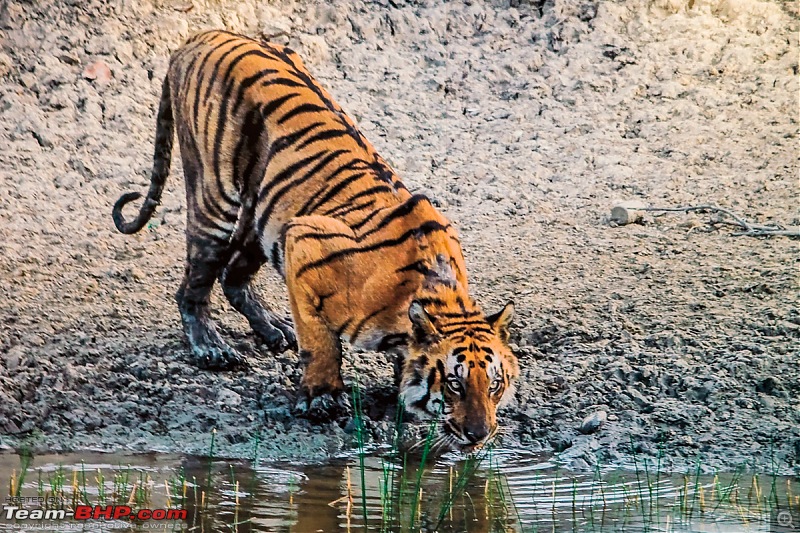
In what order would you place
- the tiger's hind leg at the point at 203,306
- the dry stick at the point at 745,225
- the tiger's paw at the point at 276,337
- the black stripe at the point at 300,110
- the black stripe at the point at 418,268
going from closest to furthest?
the black stripe at the point at 418,268
the black stripe at the point at 300,110
the tiger's hind leg at the point at 203,306
the tiger's paw at the point at 276,337
the dry stick at the point at 745,225

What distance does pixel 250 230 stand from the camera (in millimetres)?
6426

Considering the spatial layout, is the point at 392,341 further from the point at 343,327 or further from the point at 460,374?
the point at 460,374

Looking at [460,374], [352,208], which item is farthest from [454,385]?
[352,208]

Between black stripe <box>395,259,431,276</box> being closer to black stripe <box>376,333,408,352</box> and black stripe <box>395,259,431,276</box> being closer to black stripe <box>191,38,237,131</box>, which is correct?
black stripe <box>376,333,408,352</box>

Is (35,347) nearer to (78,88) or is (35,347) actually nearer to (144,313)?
(144,313)

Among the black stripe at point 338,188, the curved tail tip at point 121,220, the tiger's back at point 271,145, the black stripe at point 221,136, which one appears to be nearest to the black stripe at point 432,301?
the tiger's back at point 271,145

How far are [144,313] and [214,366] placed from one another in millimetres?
805

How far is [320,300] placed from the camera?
560 cm

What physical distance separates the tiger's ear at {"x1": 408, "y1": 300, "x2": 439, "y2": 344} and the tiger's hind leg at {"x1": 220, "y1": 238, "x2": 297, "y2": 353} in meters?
1.42

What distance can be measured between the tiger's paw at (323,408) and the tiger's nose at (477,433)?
896 mm

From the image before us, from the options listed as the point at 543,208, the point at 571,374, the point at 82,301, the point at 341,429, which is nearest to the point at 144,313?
the point at 82,301

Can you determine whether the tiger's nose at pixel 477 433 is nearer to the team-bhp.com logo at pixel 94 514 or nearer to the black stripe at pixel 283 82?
the team-bhp.com logo at pixel 94 514

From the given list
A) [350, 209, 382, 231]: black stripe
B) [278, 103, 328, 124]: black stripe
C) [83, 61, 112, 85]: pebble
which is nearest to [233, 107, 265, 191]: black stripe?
[278, 103, 328, 124]: black stripe

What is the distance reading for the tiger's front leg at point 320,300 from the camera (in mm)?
5570
